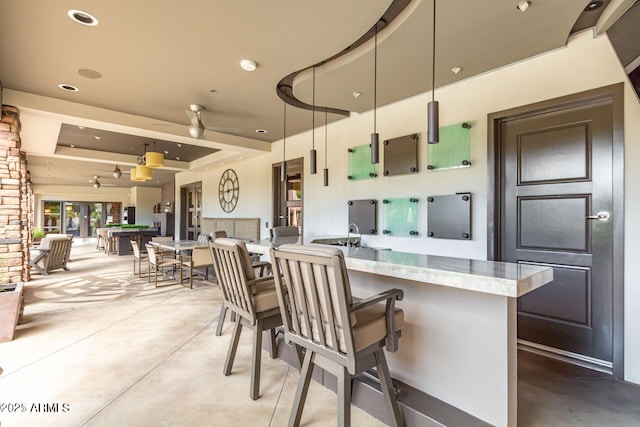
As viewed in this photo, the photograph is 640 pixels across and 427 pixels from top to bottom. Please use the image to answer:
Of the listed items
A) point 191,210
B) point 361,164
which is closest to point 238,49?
point 361,164

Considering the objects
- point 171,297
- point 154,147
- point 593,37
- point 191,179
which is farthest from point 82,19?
point 191,179

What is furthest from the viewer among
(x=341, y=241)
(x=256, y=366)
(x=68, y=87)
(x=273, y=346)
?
(x=341, y=241)

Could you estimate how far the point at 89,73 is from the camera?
319cm

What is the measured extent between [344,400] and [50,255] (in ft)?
25.4

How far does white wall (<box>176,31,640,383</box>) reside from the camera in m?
2.27

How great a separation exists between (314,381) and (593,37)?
3511 mm

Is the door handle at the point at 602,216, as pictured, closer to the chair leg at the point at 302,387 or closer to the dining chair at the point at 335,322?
the dining chair at the point at 335,322

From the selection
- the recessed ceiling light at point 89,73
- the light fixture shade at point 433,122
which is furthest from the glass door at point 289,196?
the light fixture shade at point 433,122

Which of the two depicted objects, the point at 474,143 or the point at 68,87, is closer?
the point at 474,143

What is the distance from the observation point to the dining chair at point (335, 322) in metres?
1.39

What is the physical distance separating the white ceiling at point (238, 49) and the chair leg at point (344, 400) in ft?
7.75

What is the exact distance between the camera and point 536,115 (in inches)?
112

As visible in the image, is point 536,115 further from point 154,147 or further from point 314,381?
point 154,147

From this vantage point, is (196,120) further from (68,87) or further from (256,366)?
(256,366)
